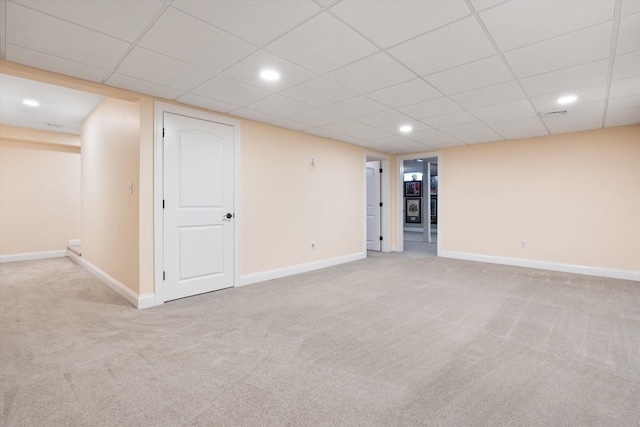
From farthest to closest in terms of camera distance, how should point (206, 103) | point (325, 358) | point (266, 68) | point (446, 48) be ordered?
point (206, 103) → point (266, 68) → point (446, 48) → point (325, 358)

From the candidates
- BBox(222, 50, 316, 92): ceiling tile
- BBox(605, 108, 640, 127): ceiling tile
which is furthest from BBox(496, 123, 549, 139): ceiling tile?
BBox(222, 50, 316, 92): ceiling tile

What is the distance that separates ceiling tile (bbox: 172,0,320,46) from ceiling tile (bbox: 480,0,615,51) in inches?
47.4

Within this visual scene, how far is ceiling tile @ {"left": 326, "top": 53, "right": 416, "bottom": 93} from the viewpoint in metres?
2.59

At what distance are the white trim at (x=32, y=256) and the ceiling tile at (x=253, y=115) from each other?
5545 mm

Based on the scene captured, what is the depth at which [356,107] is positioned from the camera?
3.78m

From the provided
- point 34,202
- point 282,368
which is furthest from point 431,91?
point 34,202

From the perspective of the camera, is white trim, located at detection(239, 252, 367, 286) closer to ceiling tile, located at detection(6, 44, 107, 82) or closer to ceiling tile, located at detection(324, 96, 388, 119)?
ceiling tile, located at detection(324, 96, 388, 119)

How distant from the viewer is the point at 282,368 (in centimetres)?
210

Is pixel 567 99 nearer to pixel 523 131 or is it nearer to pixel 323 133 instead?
pixel 523 131

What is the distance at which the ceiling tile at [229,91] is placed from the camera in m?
3.03

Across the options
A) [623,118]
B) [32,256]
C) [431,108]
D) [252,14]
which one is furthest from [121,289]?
[623,118]

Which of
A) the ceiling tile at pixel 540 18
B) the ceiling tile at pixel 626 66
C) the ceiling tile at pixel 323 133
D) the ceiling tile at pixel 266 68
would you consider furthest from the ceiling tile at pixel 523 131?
the ceiling tile at pixel 266 68

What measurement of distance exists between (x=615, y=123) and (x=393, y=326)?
15.3 feet

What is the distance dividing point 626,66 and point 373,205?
5.20 meters
